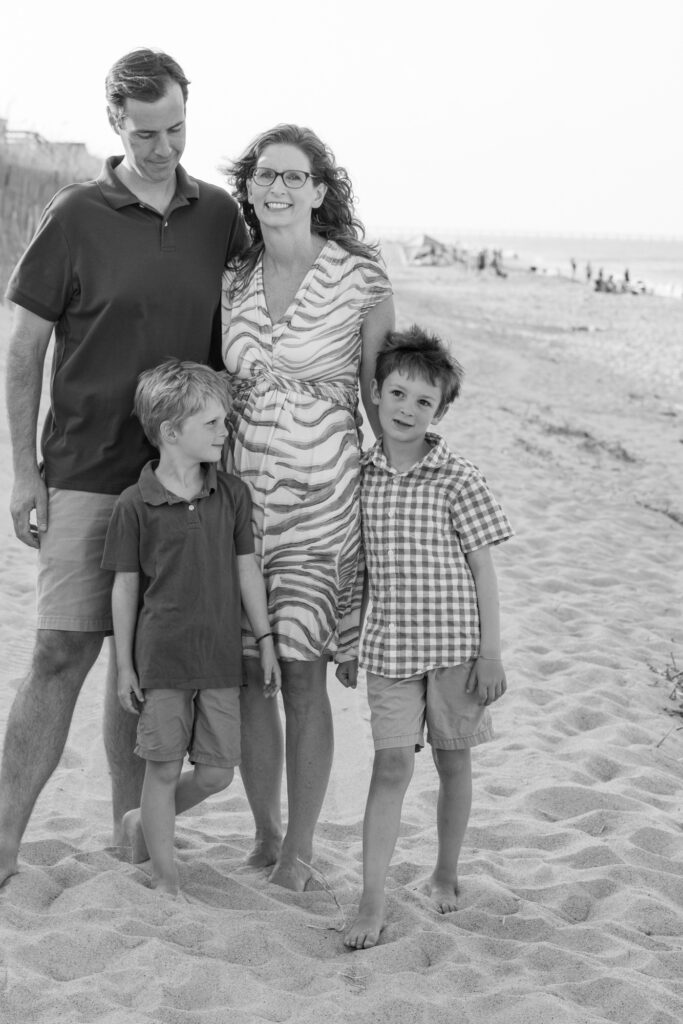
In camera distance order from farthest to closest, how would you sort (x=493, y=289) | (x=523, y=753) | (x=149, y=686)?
(x=493, y=289), (x=523, y=753), (x=149, y=686)

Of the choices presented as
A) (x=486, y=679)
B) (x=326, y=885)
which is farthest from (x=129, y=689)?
(x=486, y=679)

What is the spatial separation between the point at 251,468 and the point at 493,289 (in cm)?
3353

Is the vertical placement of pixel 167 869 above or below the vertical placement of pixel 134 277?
below

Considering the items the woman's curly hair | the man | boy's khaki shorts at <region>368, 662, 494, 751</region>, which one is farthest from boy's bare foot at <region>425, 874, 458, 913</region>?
the woman's curly hair

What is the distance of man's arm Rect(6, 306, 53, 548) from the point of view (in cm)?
328

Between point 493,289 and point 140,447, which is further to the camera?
point 493,289

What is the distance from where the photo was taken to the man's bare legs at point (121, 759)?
365 centimetres

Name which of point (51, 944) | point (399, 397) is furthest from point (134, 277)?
point (51, 944)

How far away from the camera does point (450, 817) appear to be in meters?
3.40

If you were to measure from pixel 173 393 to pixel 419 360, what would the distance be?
69cm

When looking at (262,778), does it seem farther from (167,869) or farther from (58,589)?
(58,589)

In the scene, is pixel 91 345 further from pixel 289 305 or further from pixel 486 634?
pixel 486 634

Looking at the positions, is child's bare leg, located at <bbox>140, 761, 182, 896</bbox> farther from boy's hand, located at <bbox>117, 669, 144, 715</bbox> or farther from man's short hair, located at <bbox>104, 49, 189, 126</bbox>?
man's short hair, located at <bbox>104, 49, 189, 126</bbox>

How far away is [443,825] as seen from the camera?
11.2 feet
